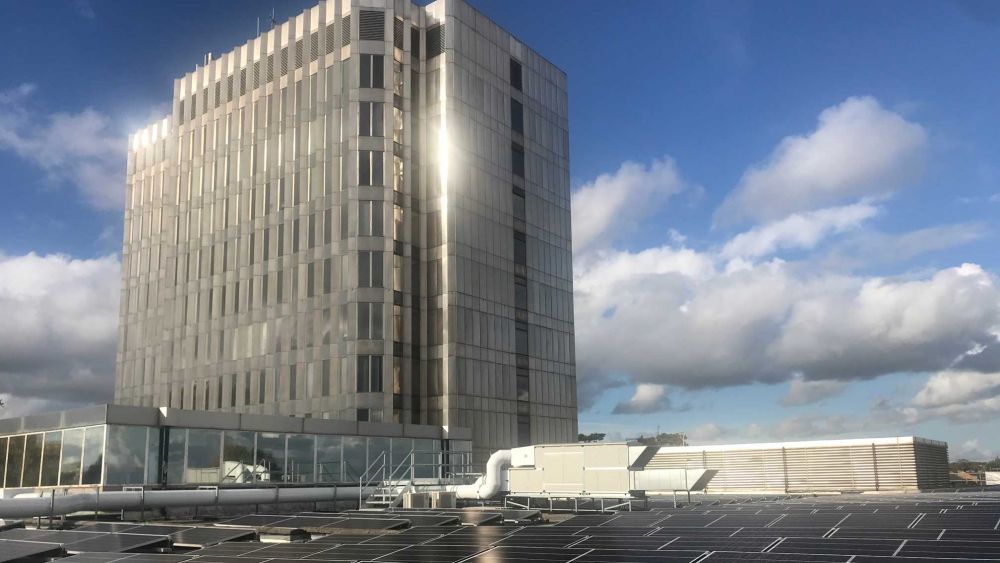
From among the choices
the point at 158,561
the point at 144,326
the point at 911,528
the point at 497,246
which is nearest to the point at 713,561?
the point at 911,528

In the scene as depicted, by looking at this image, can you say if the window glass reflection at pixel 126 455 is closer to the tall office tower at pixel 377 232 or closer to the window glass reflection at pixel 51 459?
the window glass reflection at pixel 51 459

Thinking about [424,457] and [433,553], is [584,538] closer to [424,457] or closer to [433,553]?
[433,553]

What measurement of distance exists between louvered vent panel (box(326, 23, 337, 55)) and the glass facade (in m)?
38.4

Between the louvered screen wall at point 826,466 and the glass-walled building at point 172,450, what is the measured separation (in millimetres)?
25405

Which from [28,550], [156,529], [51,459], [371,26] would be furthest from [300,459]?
[371,26]

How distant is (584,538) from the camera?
23047mm

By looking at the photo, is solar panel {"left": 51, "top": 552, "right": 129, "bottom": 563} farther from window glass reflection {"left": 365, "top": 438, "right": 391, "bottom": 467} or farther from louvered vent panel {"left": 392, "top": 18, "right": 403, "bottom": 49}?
louvered vent panel {"left": 392, "top": 18, "right": 403, "bottom": 49}

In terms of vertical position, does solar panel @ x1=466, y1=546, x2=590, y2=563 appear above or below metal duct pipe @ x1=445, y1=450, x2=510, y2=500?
below

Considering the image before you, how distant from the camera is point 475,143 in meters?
79.8

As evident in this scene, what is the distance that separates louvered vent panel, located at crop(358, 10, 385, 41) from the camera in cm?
A: 7625

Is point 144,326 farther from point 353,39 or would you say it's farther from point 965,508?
point 965,508

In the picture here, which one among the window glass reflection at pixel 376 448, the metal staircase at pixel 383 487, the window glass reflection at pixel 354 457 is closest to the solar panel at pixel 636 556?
the metal staircase at pixel 383 487

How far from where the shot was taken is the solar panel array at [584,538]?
1922 cm

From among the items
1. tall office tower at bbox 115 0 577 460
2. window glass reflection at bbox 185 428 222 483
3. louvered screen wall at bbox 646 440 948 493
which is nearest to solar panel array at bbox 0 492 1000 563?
window glass reflection at bbox 185 428 222 483
